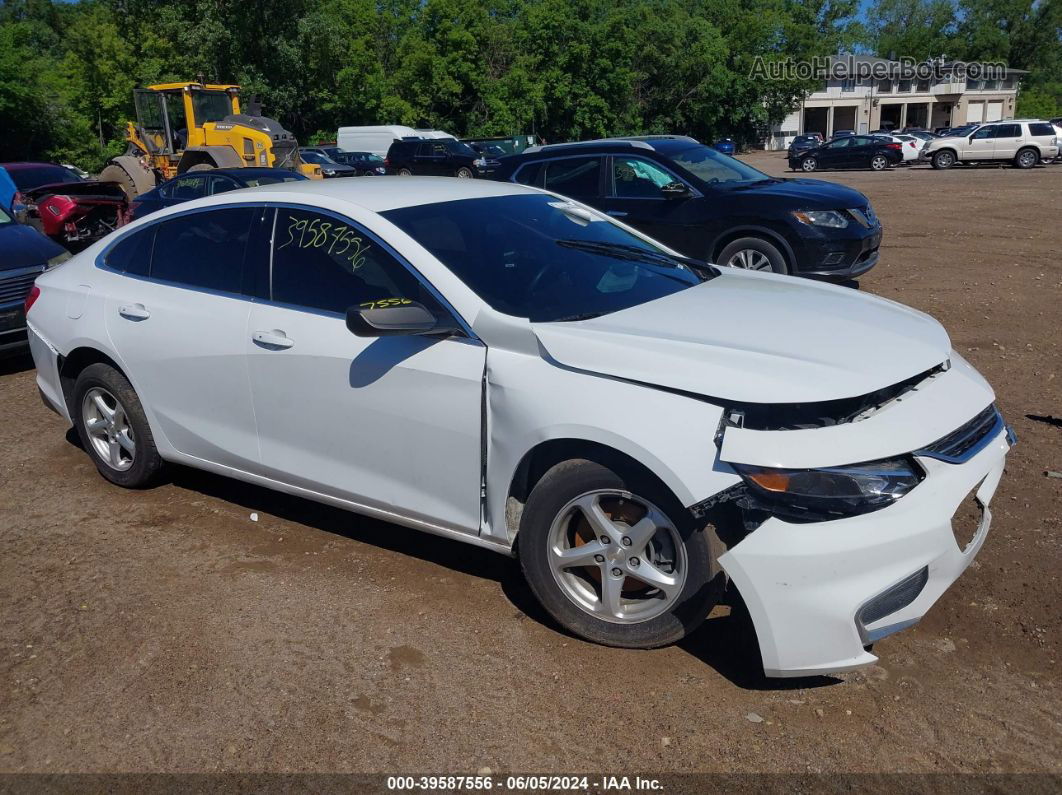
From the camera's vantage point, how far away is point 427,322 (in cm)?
365

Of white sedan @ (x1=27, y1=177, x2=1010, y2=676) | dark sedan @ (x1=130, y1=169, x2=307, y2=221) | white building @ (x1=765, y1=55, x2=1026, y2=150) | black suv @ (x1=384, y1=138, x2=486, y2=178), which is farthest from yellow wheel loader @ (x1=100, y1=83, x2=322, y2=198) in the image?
white building @ (x1=765, y1=55, x2=1026, y2=150)

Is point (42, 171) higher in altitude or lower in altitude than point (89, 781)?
higher

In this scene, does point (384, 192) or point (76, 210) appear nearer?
point (384, 192)

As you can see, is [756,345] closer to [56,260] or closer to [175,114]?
[56,260]

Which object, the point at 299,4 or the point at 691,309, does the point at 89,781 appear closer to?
the point at 691,309

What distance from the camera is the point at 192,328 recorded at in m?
4.55

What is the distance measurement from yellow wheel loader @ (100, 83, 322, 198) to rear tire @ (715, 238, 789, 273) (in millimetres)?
14689

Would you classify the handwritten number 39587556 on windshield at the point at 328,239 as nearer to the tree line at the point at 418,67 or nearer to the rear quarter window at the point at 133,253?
the rear quarter window at the point at 133,253

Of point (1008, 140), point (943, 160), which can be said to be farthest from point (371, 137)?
point (1008, 140)

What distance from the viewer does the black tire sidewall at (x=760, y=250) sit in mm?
9078

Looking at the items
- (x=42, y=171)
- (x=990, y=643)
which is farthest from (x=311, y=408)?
(x=42, y=171)

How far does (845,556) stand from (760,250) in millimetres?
6648

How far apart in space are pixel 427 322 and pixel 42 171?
58.7 feet

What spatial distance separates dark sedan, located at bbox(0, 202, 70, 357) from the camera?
7.95 metres
